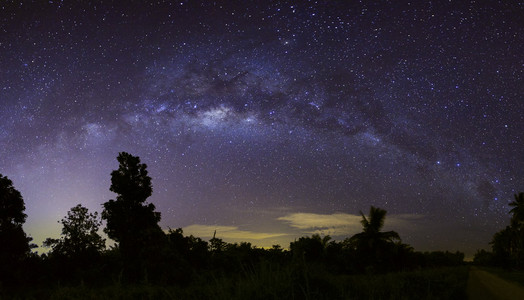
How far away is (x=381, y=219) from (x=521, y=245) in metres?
33.1

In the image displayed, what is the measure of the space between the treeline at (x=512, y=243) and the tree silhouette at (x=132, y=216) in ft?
182

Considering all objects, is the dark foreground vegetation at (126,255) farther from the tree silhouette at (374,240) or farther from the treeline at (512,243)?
the treeline at (512,243)

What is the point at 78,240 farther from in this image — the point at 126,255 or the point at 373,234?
the point at 373,234

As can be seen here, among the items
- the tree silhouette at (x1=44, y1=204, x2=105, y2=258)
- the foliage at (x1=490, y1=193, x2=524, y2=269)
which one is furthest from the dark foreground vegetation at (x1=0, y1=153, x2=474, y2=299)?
the foliage at (x1=490, y1=193, x2=524, y2=269)

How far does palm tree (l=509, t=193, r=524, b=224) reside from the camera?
52062 millimetres

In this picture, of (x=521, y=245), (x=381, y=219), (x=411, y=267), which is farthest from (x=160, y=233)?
(x=521, y=245)

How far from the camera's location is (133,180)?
24031mm

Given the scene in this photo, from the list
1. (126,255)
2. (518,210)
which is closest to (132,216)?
(126,255)

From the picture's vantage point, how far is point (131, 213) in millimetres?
23062

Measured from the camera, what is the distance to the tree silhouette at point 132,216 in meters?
21.7

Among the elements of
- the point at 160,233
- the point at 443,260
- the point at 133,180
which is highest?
the point at 133,180

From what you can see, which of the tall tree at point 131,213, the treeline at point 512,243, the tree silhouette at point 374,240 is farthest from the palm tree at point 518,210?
the tall tree at point 131,213

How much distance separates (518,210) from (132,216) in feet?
198

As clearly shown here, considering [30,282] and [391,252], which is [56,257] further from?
[391,252]
